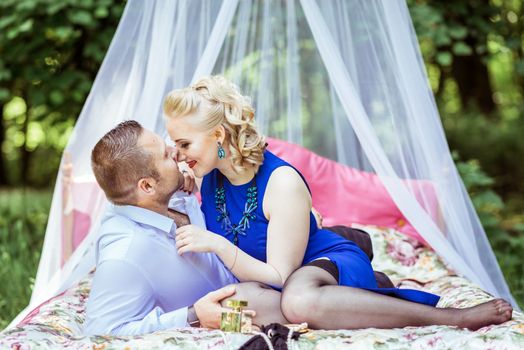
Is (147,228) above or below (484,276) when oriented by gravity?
above

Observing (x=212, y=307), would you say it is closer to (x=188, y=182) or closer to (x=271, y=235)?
(x=271, y=235)

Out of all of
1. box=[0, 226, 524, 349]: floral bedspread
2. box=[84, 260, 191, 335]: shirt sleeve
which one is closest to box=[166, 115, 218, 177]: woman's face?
box=[84, 260, 191, 335]: shirt sleeve

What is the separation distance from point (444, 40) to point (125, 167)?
2.68 m

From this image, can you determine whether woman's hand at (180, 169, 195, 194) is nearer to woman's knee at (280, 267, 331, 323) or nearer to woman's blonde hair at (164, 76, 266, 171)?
woman's blonde hair at (164, 76, 266, 171)

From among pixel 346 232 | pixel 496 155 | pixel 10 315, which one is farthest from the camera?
pixel 496 155

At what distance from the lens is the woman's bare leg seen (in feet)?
7.50

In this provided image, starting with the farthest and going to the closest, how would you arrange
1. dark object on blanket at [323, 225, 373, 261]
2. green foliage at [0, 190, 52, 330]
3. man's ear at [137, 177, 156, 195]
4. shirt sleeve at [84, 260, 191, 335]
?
green foliage at [0, 190, 52, 330] < dark object on blanket at [323, 225, 373, 261] < man's ear at [137, 177, 156, 195] < shirt sleeve at [84, 260, 191, 335]

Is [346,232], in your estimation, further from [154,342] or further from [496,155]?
[496,155]

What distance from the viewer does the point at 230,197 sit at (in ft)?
8.59

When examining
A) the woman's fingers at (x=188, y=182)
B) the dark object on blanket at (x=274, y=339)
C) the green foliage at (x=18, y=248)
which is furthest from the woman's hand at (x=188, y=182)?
the green foliage at (x=18, y=248)

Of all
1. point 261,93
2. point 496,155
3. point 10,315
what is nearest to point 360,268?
point 261,93

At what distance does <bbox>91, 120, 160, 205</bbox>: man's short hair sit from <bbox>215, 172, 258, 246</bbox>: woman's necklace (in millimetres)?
310

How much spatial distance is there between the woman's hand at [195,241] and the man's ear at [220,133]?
0.34 m

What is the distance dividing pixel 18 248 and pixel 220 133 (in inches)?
103
